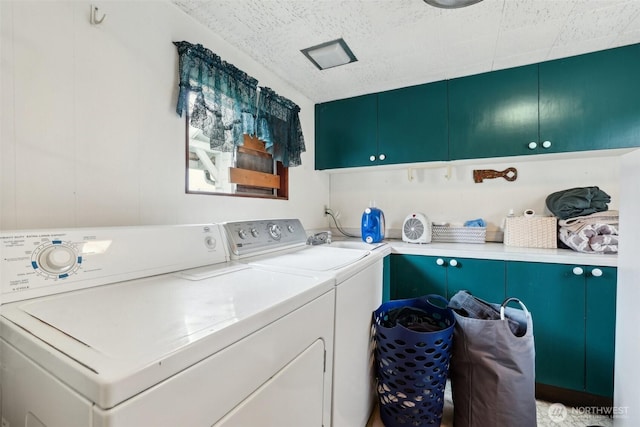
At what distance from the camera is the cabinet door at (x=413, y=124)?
2311mm

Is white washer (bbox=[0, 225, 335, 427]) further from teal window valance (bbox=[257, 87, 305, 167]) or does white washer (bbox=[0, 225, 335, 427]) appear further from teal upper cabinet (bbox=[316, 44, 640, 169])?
teal upper cabinet (bbox=[316, 44, 640, 169])

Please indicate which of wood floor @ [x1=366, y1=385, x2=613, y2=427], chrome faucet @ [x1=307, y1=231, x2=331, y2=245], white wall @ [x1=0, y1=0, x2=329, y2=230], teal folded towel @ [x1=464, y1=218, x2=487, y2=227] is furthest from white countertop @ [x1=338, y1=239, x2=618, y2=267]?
white wall @ [x1=0, y1=0, x2=329, y2=230]

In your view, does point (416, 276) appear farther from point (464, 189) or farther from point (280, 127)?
point (280, 127)

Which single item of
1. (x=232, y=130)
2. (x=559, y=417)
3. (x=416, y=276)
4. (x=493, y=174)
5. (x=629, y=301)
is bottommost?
(x=559, y=417)

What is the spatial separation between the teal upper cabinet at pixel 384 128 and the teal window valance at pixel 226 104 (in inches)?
22.5

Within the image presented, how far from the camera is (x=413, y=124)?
240 cm

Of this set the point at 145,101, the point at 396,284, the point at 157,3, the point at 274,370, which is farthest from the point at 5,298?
the point at 396,284

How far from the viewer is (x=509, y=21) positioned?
1600mm

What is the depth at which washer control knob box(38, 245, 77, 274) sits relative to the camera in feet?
2.61

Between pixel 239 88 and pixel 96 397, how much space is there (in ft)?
5.79

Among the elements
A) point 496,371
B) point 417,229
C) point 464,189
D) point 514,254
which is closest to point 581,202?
point 514,254

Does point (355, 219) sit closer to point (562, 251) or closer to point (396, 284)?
point (396, 284)

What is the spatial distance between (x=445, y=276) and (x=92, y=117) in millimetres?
2200

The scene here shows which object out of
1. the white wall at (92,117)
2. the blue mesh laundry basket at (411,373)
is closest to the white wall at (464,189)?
the blue mesh laundry basket at (411,373)
